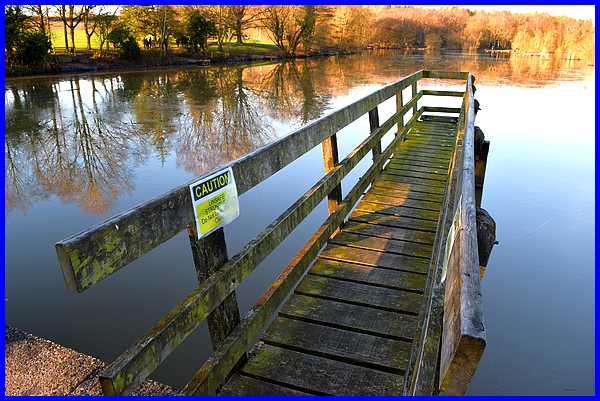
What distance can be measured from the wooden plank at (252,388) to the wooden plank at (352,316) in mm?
633

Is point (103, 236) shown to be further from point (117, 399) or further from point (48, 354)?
point (48, 354)

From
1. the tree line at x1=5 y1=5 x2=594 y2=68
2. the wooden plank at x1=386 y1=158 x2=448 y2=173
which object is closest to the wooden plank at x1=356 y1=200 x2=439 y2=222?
the wooden plank at x1=386 y1=158 x2=448 y2=173

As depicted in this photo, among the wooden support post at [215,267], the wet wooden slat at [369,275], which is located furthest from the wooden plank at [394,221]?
the wooden support post at [215,267]

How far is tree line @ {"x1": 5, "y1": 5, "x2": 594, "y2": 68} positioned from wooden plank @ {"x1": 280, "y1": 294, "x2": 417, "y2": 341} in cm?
2742

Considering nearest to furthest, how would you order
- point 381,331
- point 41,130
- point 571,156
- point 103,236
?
point 103,236, point 381,331, point 571,156, point 41,130

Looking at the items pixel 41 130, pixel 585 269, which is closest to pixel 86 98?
pixel 41 130

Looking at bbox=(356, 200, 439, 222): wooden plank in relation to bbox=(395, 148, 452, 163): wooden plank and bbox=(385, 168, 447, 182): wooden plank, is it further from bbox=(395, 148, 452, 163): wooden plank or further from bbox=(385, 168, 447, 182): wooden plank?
bbox=(395, 148, 452, 163): wooden plank

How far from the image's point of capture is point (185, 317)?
2.03 m

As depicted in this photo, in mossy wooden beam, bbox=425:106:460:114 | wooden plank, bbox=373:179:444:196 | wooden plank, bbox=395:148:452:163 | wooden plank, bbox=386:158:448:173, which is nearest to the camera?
wooden plank, bbox=373:179:444:196

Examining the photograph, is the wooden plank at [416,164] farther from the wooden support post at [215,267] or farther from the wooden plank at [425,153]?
the wooden support post at [215,267]

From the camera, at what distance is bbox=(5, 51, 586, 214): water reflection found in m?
9.23

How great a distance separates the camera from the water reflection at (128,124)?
923 centimetres

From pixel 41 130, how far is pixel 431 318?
45.1 ft

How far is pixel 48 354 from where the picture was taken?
3.55 metres
